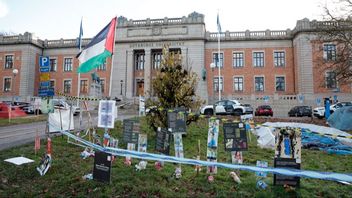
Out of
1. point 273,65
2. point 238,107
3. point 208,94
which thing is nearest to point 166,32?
point 208,94

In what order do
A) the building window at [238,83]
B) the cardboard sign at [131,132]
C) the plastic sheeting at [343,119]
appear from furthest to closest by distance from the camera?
the building window at [238,83]
the plastic sheeting at [343,119]
the cardboard sign at [131,132]

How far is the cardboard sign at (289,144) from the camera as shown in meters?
5.28

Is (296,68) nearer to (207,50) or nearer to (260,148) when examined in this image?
(207,50)

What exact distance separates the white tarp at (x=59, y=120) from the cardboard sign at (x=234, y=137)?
610cm

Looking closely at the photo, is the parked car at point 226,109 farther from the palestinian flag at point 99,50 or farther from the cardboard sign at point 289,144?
the cardboard sign at point 289,144

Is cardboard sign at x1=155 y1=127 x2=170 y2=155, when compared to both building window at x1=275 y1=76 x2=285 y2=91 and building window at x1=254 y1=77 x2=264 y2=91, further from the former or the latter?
building window at x1=275 y1=76 x2=285 y2=91

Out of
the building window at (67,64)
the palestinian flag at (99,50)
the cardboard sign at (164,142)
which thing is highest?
the building window at (67,64)

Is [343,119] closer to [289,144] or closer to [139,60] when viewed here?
[289,144]

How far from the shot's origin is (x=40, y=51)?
1752 inches

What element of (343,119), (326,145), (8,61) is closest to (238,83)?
(343,119)

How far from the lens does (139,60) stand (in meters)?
43.0

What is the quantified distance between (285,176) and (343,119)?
43.9ft

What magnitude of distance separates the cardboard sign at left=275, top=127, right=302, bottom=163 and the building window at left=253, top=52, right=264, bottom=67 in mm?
35315

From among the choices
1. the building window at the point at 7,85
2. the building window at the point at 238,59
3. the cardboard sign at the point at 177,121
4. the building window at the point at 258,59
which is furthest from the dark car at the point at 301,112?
the building window at the point at 7,85
